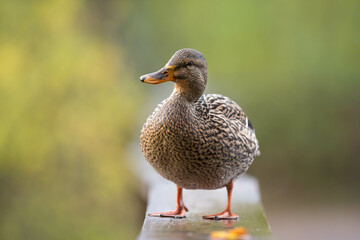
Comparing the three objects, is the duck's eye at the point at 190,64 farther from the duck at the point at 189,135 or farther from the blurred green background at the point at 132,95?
the blurred green background at the point at 132,95

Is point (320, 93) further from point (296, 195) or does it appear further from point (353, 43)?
point (296, 195)

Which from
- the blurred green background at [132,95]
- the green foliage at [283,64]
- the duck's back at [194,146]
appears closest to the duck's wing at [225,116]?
the duck's back at [194,146]

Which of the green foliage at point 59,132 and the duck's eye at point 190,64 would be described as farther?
the green foliage at point 59,132

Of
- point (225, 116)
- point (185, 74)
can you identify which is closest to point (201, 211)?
point (225, 116)

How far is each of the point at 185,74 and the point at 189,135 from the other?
0.35 meters

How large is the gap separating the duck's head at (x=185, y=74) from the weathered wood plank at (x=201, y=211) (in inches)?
29.6

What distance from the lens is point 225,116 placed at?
343cm

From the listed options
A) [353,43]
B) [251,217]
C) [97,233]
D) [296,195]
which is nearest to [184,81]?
[251,217]

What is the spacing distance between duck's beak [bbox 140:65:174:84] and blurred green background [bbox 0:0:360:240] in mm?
3107

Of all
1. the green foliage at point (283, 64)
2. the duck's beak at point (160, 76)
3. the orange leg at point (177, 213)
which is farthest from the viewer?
the green foliage at point (283, 64)

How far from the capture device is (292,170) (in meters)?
8.97

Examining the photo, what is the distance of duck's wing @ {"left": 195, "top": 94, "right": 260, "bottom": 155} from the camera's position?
328 cm

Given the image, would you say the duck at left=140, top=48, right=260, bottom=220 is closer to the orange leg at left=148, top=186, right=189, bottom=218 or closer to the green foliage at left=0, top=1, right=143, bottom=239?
the orange leg at left=148, top=186, right=189, bottom=218

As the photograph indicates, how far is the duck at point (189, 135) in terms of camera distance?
3078mm
